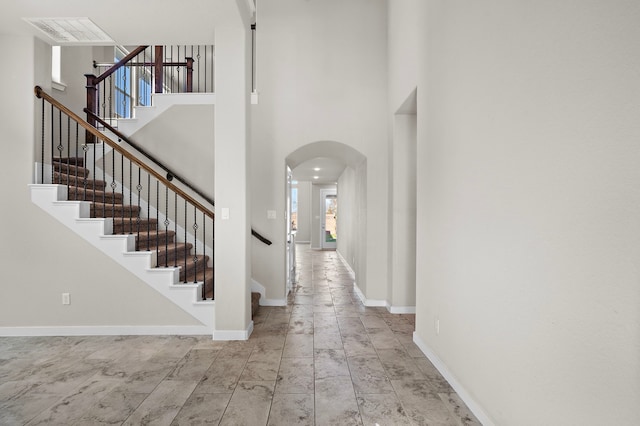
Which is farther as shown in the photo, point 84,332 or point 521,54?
point 84,332

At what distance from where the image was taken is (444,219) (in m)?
2.81

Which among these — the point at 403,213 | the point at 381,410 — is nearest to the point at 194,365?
the point at 381,410

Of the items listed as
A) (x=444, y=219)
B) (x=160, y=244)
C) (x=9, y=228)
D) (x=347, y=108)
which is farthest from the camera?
(x=347, y=108)

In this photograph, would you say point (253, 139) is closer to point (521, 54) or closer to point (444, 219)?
point (444, 219)

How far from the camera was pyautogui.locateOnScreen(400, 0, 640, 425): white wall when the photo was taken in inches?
46.5

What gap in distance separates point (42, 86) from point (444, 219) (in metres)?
4.37

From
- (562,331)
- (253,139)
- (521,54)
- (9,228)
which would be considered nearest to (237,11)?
(253,139)

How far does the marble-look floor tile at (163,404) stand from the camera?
2.12 metres

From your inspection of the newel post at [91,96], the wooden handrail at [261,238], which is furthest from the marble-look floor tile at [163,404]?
the newel post at [91,96]

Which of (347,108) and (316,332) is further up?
(347,108)

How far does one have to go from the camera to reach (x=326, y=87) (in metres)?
4.87

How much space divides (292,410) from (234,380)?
64 centimetres

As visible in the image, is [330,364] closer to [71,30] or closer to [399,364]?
[399,364]

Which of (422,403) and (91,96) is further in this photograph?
(91,96)
